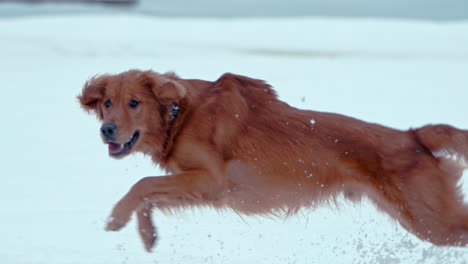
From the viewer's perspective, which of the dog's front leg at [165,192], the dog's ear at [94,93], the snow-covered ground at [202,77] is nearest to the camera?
the dog's front leg at [165,192]

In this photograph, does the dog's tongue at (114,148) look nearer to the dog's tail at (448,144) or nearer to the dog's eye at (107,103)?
the dog's eye at (107,103)

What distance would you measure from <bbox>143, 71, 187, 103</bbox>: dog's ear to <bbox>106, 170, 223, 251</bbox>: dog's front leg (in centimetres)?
52

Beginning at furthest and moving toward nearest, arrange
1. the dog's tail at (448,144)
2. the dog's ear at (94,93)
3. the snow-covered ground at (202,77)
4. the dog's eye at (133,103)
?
the snow-covered ground at (202,77)
the dog's ear at (94,93)
the dog's eye at (133,103)
the dog's tail at (448,144)

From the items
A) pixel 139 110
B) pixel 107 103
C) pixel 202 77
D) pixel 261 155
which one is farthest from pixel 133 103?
pixel 202 77

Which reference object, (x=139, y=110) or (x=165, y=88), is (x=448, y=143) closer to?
(x=165, y=88)

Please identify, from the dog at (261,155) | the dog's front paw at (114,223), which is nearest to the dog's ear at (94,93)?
the dog at (261,155)

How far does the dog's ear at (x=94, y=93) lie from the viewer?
4.75 meters

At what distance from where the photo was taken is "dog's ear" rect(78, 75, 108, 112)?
4.75 m

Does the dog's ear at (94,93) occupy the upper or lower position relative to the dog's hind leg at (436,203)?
upper

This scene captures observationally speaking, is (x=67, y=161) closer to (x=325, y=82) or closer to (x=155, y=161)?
(x=155, y=161)

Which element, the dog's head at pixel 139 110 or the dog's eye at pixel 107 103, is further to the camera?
the dog's eye at pixel 107 103

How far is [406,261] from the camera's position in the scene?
4879mm

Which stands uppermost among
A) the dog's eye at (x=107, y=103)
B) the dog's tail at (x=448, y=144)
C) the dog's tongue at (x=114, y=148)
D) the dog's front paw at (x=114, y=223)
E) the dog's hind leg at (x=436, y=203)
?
the dog's eye at (x=107, y=103)

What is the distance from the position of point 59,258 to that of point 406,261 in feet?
7.91
